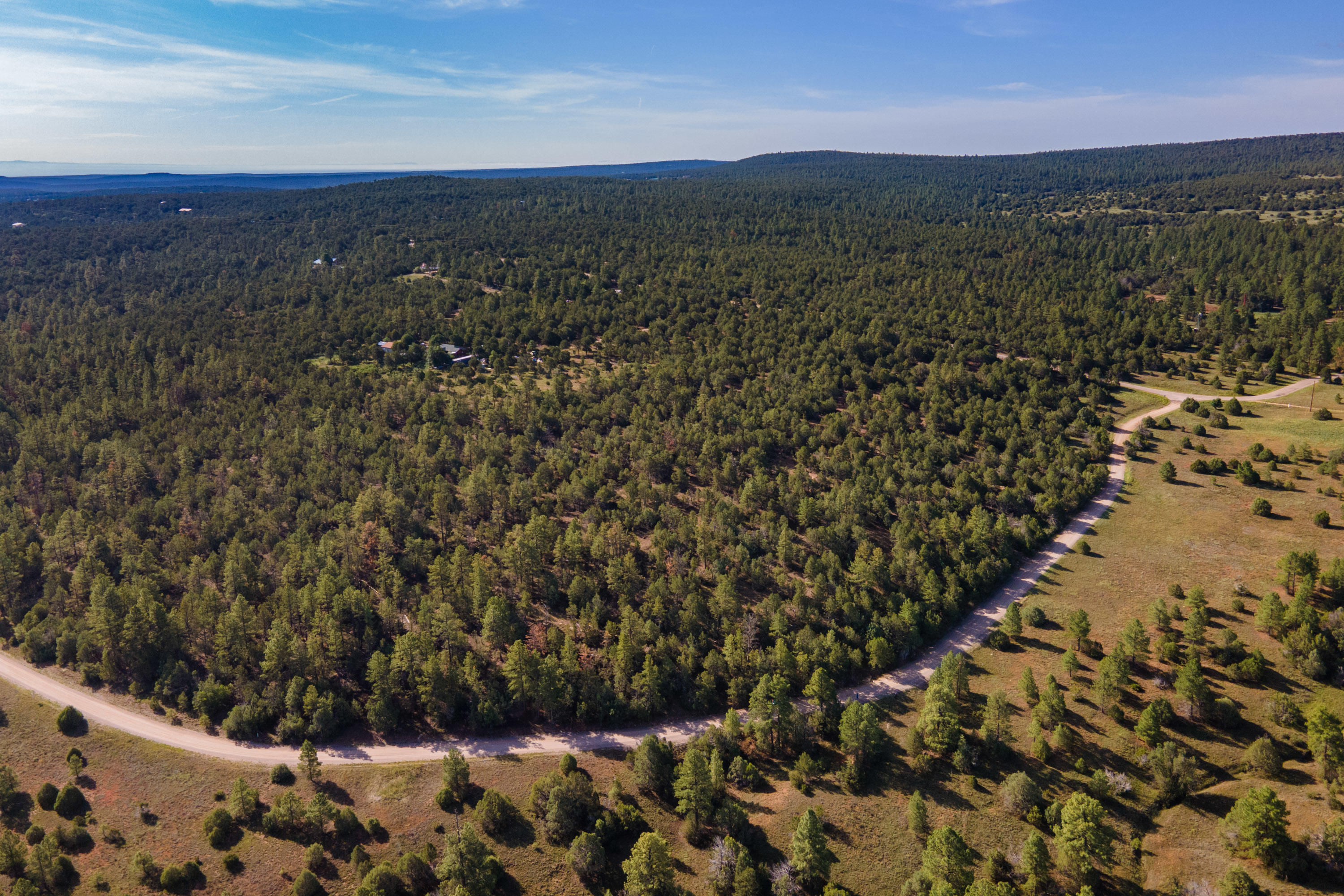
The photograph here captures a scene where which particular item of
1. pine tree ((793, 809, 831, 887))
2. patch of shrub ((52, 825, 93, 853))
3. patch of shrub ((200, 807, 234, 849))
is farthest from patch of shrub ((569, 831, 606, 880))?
patch of shrub ((52, 825, 93, 853))

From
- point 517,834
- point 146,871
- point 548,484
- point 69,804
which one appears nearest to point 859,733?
point 517,834

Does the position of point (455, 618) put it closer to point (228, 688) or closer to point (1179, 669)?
point (228, 688)

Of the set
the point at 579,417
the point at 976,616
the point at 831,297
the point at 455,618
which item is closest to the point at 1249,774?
the point at 976,616

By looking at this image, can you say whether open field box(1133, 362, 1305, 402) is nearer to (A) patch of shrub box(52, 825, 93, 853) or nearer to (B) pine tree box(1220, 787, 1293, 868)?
(B) pine tree box(1220, 787, 1293, 868)

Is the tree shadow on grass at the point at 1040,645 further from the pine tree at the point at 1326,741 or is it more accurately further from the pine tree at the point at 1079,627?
the pine tree at the point at 1326,741

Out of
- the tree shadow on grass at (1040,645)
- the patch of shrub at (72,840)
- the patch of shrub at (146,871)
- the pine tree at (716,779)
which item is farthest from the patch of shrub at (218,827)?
the tree shadow on grass at (1040,645)
